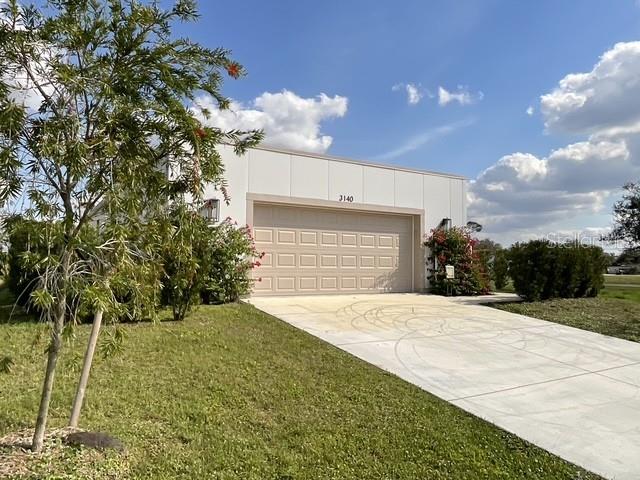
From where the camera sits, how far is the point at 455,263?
12.6 metres

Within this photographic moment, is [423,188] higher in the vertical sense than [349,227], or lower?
higher

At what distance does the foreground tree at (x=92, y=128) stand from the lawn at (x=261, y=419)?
821mm

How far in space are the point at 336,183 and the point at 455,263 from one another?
425 centimetres

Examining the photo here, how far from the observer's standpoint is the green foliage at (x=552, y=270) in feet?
34.4

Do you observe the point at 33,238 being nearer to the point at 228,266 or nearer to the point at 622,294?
the point at 228,266

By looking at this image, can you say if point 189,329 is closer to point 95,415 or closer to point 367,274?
point 95,415

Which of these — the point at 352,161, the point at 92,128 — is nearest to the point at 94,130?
the point at 92,128

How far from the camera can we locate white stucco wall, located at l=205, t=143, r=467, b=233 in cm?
1002

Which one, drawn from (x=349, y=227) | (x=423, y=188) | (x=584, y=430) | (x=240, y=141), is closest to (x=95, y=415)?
(x=240, y=141)

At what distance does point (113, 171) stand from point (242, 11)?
5226 millimetres

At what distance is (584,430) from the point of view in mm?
3760

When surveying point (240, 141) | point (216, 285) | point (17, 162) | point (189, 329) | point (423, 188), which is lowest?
point (189, 329)

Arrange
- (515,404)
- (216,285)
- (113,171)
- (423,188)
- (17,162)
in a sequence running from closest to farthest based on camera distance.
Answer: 1. (17,162)
2. (113,171)
3. (515,404)
4. (216,285)
5. (423,188)

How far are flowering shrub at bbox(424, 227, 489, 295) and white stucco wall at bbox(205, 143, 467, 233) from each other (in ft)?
1.88
